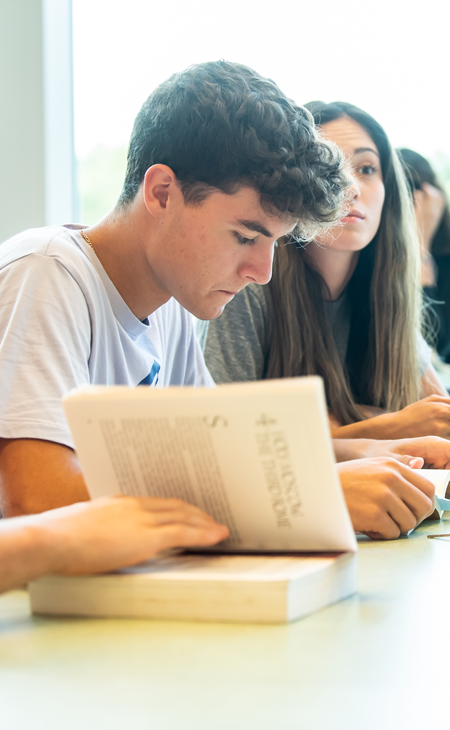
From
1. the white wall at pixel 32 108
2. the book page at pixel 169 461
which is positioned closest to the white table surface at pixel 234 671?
the book page at pixel 169 461

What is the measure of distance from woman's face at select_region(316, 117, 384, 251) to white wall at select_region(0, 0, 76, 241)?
3.08ft

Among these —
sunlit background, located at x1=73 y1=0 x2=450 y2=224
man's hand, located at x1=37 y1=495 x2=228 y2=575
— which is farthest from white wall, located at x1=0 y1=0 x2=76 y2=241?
man's hand, located at x1=37 y1=495 x2=228 y2=575

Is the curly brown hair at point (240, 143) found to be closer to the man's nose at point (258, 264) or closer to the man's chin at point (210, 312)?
the man's nose at point (258, 264)

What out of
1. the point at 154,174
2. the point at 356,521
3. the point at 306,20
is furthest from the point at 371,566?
the point at 306,20

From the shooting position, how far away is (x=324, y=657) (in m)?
0.45

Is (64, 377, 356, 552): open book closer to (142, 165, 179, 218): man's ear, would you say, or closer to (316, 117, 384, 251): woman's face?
(142, 165, 179, 218): man's ear

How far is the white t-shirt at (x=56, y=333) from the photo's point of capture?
86 cm

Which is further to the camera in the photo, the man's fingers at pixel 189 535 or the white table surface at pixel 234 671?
the man's fingers at pixel 189 535

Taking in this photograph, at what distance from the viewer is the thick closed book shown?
1.67ft

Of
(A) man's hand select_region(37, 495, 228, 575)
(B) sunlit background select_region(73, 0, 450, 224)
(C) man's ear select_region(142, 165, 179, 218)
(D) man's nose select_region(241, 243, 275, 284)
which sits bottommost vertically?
(A) man's hand select_region(37, 495, 228, 575)

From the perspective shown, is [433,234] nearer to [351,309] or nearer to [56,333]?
[351,309]

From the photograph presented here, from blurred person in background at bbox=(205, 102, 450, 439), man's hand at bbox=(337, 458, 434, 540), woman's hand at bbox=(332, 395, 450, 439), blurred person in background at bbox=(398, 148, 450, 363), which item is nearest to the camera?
man's hand at bbox=(337, 458, 434, 540)

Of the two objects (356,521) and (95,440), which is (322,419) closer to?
(95,440)

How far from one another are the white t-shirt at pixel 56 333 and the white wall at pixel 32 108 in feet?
3.75
